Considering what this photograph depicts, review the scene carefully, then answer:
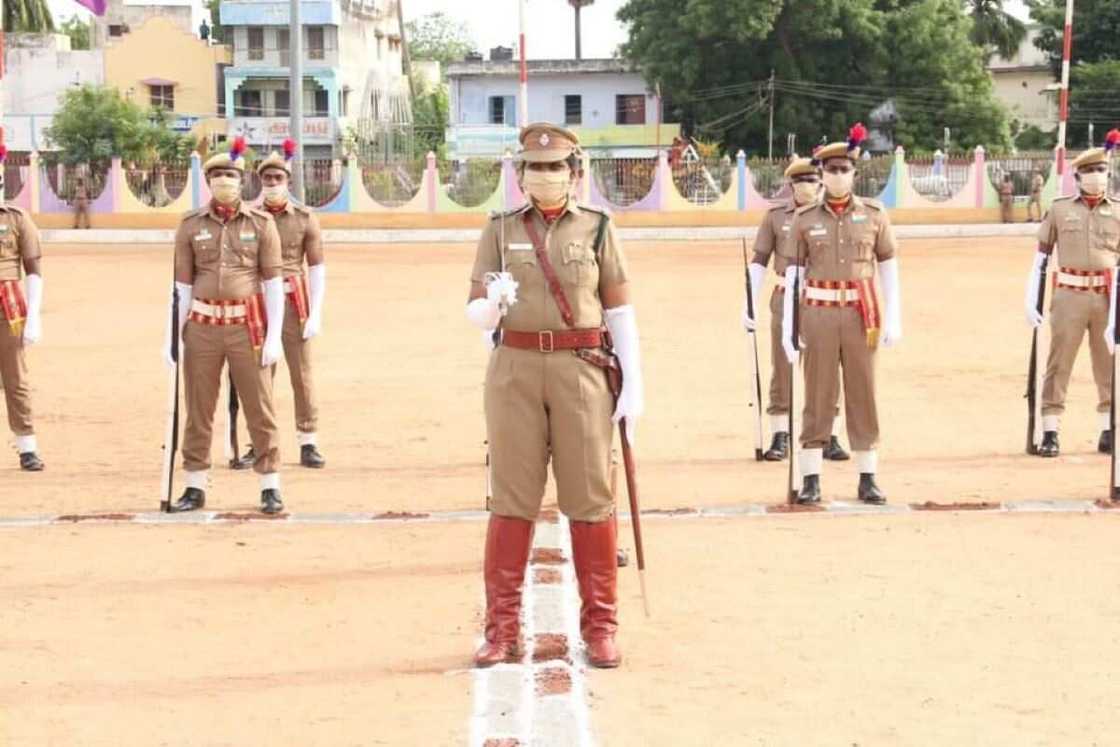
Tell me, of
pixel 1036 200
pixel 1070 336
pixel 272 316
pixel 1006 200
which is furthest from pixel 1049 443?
pixel 1006 200

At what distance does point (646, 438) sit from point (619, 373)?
6.32 m

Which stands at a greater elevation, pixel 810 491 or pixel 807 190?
pixel 807 190

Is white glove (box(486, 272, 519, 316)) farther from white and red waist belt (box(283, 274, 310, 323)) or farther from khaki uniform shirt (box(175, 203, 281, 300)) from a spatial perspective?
white and red waist belt (box(283, 274, 310, 323))

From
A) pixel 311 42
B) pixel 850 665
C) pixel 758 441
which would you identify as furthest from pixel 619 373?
pixel 311 42

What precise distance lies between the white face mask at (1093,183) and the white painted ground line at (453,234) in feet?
97.0

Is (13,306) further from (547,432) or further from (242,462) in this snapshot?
(547,432)

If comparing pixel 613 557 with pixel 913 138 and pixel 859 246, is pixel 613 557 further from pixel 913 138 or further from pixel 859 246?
pixel 913 138

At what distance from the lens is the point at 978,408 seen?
1457 cm

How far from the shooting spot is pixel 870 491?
10.2 meters

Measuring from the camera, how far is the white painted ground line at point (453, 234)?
137 feet

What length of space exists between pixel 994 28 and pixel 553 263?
6995cm

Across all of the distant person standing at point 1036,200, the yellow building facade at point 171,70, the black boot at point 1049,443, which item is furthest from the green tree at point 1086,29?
the black boot at point 1049,443

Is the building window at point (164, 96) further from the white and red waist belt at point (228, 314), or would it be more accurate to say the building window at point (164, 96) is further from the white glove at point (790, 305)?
the white glove at point (790, 305)

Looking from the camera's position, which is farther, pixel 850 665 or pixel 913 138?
pixel 913 138
